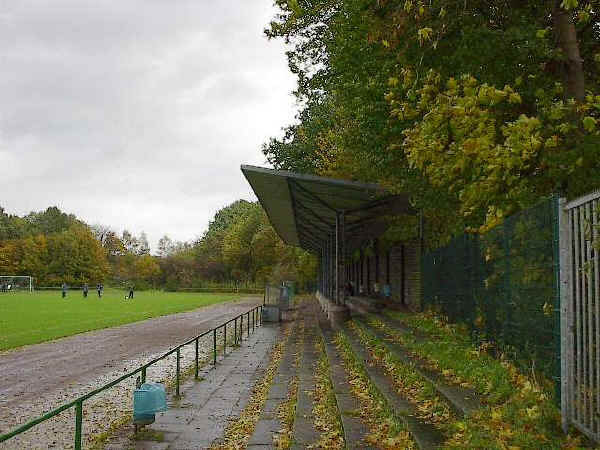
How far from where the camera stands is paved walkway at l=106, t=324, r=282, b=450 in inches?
300

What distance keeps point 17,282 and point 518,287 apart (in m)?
88.7

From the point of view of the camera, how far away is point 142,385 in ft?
25.7

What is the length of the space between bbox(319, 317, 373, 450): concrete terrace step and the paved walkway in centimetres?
153

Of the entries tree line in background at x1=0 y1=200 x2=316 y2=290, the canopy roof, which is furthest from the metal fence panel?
tree line in background at x1=0 y1=200 x2=316 y2=290

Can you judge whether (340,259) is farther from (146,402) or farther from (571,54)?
(146,402)

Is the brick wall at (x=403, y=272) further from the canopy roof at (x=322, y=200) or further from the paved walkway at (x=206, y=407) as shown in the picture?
the paved walkway at (x=206, y=407)

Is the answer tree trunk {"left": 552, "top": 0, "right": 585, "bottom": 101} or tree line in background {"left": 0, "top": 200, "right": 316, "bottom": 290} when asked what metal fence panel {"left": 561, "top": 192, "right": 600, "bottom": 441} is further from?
tree line in background {"left": 0, "top": 200, "right": 316, "bottom": 290}

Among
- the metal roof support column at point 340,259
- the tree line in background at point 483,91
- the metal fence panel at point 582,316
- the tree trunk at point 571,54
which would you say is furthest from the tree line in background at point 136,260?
the metal fence panel at point 582,316

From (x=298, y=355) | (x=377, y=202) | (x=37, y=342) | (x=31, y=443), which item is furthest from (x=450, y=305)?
(x=37, y=342)

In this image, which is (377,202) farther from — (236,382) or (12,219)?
(12,219)

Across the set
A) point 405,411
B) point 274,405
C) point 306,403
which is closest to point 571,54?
point 405,411

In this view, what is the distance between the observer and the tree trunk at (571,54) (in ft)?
27.8

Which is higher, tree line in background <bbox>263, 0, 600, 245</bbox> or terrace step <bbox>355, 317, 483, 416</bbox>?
tree line in background <bbox>263, 0, 600, 245</bbox>

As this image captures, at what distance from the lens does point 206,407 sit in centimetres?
980
